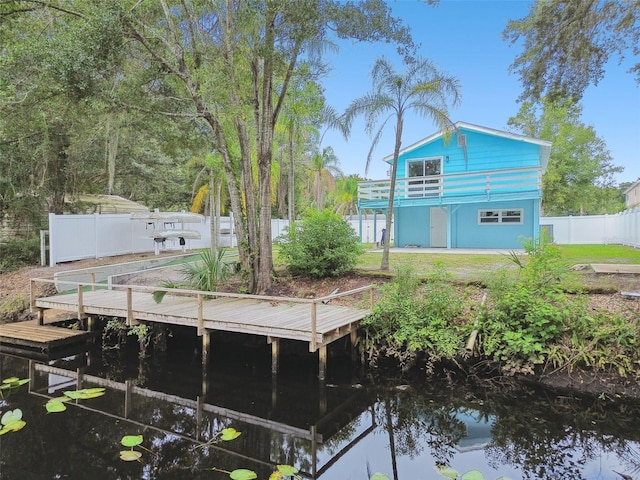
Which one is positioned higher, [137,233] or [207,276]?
[137,233]

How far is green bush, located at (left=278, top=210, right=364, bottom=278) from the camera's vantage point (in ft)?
32.1

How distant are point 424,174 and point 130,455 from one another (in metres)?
15.9

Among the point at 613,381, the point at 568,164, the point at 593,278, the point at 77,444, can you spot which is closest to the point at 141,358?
the point at 77,444

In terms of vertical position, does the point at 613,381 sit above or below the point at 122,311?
below

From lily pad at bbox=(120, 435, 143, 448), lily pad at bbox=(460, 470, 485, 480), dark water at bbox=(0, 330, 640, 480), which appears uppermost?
lily pad at bbox=(460, 470, 485, 480)

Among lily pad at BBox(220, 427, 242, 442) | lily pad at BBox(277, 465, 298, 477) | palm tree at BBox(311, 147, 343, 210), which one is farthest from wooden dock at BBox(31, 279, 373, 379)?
palm tree at BBox(311, 147, 343, 210)

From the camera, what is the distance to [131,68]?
9328mm

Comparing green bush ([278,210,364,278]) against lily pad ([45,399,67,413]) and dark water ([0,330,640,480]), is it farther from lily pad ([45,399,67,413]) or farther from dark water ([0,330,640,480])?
lily pad ([45,399,67,413])

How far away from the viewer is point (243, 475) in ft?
13.1

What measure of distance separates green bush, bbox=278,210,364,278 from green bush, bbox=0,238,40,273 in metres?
9.99

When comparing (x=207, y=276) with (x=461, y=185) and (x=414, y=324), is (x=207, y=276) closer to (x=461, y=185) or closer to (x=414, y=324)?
(x=414, y=324)

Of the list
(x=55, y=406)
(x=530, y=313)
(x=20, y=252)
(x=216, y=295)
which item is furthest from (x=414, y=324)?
(x=20, y=252)

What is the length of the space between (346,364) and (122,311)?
15.5ft

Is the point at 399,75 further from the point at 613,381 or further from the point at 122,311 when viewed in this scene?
the point at 122,311
